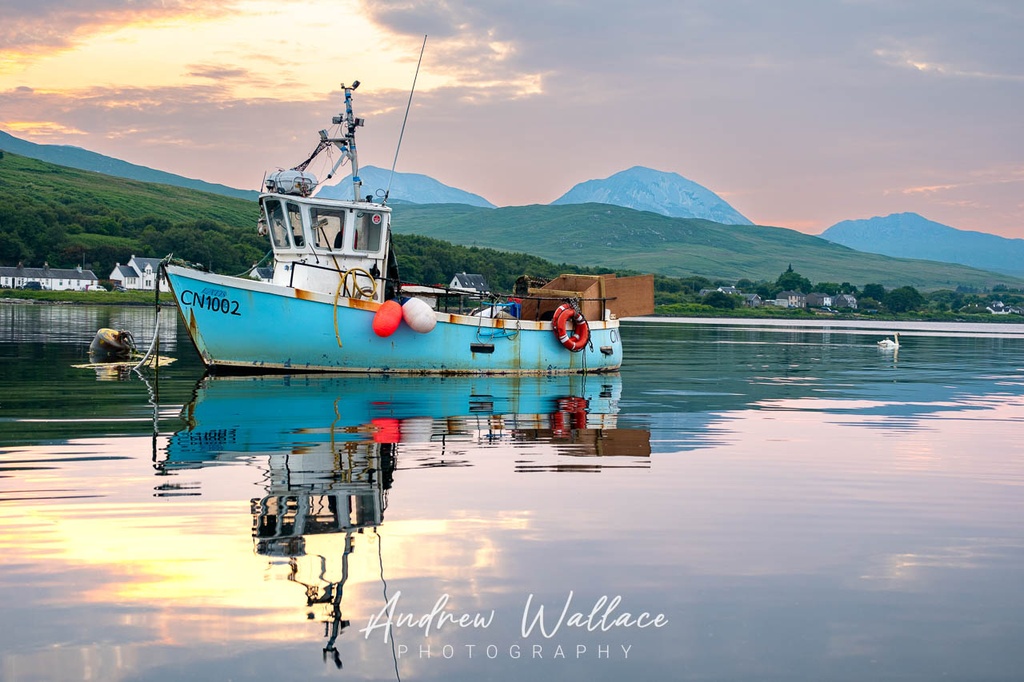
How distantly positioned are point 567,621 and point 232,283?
69.7ft

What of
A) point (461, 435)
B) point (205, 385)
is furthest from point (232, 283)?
point (461, 435)

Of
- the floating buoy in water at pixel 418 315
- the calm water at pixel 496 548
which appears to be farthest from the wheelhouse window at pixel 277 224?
the calm water at pixel 496 548

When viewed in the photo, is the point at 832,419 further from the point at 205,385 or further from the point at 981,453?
the point at 205,385

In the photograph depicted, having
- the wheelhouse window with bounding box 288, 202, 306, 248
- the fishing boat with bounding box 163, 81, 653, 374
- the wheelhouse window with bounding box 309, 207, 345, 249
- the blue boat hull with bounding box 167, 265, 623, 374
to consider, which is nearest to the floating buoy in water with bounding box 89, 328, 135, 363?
the fishing boat with bounding box 163, 81, 653, 374

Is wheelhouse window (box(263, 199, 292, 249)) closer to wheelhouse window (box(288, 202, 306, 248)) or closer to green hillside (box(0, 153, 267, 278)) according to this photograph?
wheelhouse window (box(288, 202, 306, 248))

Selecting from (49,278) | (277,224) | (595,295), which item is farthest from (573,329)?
(49,278)

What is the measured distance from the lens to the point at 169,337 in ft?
168

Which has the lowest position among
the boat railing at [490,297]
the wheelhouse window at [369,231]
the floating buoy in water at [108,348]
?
the floating buoy in water at [108,348]

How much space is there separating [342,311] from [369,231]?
314 cm

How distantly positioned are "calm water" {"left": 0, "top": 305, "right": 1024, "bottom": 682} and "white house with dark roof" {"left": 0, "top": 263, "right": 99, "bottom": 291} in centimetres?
15082

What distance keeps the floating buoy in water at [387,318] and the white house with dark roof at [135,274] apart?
146m

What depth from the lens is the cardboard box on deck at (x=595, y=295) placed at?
35.0m

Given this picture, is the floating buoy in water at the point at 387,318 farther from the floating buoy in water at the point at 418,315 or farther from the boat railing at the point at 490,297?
the boat railing at the point at 490,297

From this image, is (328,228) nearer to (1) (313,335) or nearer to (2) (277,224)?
(2) (277,224)
